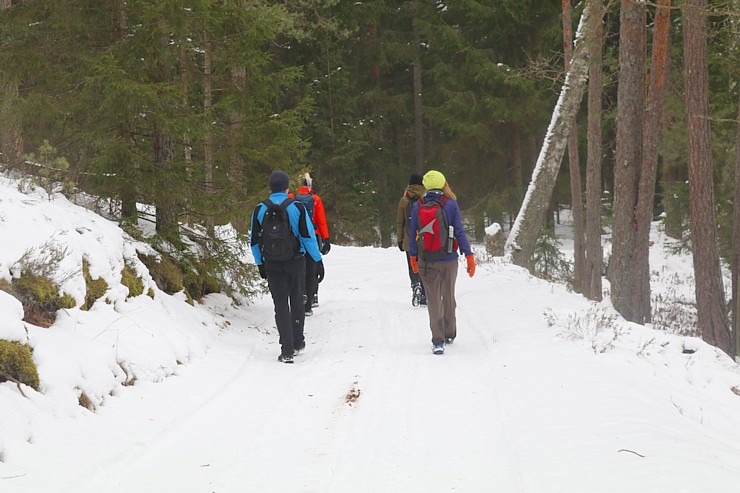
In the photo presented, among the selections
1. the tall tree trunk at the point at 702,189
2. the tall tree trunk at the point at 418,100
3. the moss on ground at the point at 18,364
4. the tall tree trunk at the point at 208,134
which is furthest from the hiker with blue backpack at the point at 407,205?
the tall tree trunk at the point at 418,100

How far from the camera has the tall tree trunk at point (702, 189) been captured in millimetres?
11078

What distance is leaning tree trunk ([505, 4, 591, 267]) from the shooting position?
601 inches

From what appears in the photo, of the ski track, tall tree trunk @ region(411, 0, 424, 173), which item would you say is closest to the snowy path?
the ski track

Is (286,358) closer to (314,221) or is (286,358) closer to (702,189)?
(314,221)

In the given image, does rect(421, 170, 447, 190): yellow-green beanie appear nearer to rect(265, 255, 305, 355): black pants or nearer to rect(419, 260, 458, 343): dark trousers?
rect(419, 260, 458, 343): dark trousers

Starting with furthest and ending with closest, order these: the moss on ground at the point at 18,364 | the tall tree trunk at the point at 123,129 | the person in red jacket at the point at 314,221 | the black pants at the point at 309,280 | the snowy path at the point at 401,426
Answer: the black pants at the point at 309,280
the person in red jacket at the point at 314,221
the tall tree trunk at the point at 123,129
the moss on ground at the point at 18,364
the snowy path at the point at 401,426

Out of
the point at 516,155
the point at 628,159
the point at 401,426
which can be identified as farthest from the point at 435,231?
the point at 516,155

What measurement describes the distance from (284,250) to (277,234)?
0.66 feet

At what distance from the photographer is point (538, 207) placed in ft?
52.4

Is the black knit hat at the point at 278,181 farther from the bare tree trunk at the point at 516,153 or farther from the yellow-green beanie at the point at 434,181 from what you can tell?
the bare tree trunk at the point at 516,153

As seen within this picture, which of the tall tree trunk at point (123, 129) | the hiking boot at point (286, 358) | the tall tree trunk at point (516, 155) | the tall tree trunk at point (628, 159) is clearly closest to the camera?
the hiking boot at point (286, 358)

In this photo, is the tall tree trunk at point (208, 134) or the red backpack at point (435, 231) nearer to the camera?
the red backpack at point (435, 231)

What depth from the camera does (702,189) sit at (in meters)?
11.5

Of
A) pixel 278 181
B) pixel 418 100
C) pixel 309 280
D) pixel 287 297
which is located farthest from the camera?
pixel 418 100
